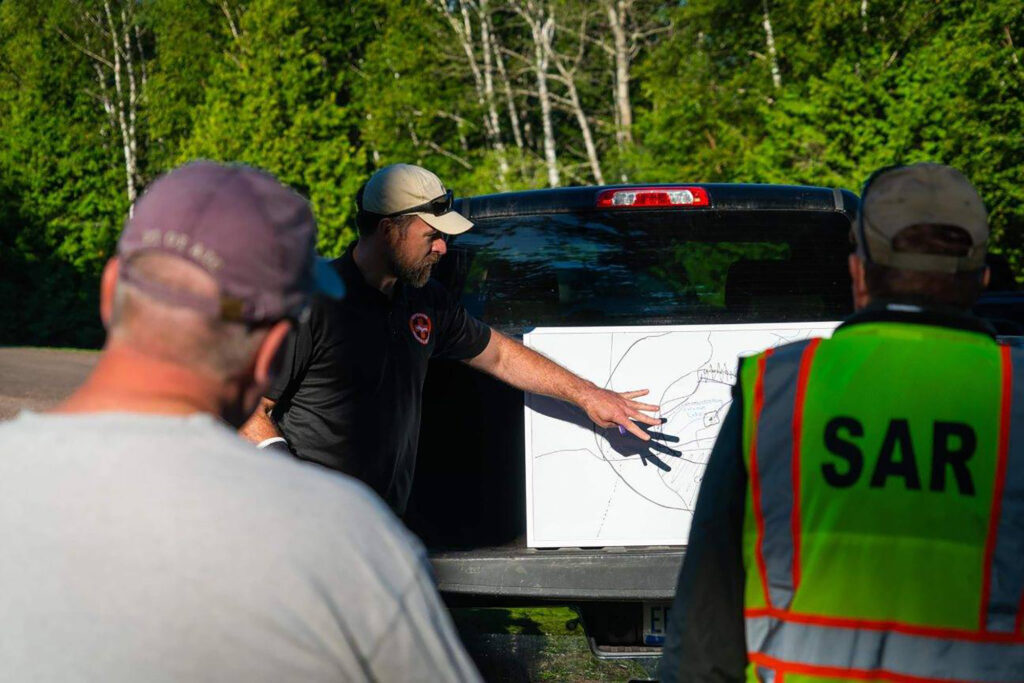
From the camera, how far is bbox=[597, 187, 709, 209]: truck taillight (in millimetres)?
4719

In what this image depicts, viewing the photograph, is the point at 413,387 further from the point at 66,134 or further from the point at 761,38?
the point at 66,134

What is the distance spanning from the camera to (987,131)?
19922mm

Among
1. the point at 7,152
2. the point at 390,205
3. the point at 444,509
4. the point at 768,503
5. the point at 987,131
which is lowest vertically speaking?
the point at 444,509

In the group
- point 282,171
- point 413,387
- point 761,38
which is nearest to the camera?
point 413,387

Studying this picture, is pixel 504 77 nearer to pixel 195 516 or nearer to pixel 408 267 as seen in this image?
pixel 408 267

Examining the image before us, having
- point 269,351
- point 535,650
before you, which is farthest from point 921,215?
A: point 535,650

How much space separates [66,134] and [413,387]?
41.2 m

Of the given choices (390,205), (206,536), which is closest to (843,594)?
(206,536)

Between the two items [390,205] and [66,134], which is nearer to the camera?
[390,205]

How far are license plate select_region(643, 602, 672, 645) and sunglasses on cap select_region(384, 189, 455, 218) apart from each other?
144 centimetres

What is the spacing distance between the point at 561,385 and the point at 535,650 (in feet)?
6.82

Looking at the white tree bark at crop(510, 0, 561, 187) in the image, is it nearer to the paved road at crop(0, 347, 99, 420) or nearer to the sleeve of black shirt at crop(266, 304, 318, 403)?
the paved road at crop(0, 347, 99, 420)

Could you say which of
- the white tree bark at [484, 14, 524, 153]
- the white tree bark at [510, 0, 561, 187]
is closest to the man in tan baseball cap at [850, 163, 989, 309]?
the white tree bark at [510, 0, 561, 187]

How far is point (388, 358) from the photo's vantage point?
4.34m
